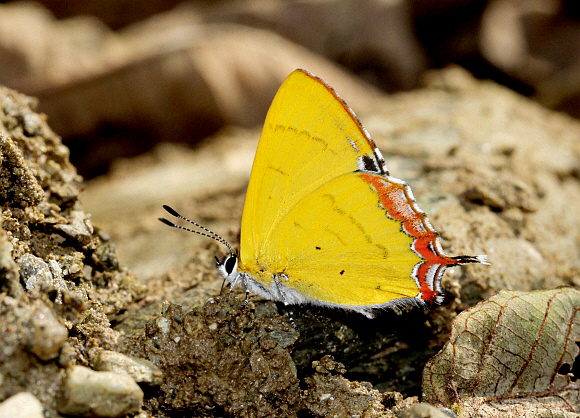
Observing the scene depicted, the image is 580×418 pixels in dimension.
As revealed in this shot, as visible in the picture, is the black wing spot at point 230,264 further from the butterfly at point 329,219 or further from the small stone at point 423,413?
the small stone at point 423,413

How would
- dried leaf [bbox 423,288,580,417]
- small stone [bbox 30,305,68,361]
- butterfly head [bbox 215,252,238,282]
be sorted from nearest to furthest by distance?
small stone [bbox 30,305,68,361] < dried leaf [bbox 423,288,580,417] < butterfly head [bbox 215,252,238,282]

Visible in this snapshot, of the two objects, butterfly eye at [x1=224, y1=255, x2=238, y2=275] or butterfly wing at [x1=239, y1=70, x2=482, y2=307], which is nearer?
butterfly wing at [x1=239, y1=70, x2=482, y2=307]

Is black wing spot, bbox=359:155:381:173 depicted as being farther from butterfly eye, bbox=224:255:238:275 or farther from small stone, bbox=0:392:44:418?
small stone, bbox=0:392:44:418

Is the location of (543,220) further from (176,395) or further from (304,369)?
(176,395)

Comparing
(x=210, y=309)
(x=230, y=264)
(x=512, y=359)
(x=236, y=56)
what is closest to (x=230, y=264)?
(x=230, y=264)

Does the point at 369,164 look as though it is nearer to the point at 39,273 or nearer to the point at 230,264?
the point at 230,264

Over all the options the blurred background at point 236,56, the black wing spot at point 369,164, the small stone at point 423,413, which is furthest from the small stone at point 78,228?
the blurred background at point 236,56

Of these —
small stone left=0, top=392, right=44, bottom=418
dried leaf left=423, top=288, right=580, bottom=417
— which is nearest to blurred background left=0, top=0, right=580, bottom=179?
dried leaf left=423, top=288, right=580, bottom=417
